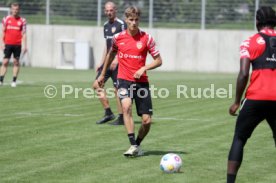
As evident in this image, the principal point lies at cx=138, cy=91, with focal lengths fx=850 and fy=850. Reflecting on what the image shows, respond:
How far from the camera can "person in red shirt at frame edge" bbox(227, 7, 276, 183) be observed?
8.62 meters

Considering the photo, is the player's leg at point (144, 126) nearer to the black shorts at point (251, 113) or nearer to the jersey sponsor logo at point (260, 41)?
the black shorts at point (251, 113)

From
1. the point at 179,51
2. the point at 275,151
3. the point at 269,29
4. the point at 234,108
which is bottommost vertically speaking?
the point at 179,51

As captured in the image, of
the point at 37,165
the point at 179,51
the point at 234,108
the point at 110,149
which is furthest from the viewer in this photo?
the point at 179,51

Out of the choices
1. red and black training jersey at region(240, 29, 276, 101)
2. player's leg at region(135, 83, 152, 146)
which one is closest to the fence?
player's leg at region(135, 83, 152, 146)

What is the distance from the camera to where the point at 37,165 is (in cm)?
1066

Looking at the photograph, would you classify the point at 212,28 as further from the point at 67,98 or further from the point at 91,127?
the point at 91,127

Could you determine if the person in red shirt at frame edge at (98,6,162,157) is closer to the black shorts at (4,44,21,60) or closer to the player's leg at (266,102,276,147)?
the player's leg at (266,102,276,147)

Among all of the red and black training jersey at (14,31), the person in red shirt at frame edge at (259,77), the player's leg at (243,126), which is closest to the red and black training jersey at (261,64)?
the person in red shirt at frame edge at (259,77)

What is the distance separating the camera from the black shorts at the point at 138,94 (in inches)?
468

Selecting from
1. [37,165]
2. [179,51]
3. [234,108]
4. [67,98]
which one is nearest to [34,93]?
[67,98]

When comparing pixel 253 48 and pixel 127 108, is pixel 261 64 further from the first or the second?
pixel 127 108

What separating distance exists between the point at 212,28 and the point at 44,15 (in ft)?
24.7

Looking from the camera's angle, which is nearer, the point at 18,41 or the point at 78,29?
the point at 18,41

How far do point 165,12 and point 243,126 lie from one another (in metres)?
29.0
